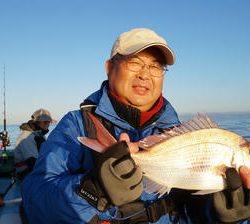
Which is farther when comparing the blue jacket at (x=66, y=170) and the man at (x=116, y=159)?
the blue jacket at (x=66, y=170)

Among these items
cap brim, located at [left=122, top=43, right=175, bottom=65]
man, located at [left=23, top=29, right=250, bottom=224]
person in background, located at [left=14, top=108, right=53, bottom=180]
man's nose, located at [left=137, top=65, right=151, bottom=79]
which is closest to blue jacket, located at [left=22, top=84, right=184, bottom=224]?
man, located at [left=23, top=29, right=250, bottom=224]

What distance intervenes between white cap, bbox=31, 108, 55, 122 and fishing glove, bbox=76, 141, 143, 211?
775 centimetres

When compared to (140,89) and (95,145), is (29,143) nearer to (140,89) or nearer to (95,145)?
(140,89)

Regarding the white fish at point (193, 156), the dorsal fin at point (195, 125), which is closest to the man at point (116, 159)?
the white fish at point (193, 156)

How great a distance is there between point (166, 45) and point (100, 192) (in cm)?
184

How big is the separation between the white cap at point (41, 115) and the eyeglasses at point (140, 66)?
6833 millimetres

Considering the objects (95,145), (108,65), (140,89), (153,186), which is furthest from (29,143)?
(95,145)

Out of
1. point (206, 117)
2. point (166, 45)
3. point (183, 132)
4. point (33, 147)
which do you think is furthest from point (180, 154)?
point (33, 147)

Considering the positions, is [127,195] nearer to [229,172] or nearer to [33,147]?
[229,172]

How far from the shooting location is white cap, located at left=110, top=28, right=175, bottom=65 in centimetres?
356

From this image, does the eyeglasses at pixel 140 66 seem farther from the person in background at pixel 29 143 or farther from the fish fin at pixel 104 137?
the person in background at pixel 29 143

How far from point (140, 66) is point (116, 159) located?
4.94 ft

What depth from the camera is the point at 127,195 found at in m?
2.53

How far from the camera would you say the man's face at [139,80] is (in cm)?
367
